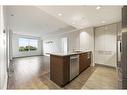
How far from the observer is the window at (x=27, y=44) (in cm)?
1102

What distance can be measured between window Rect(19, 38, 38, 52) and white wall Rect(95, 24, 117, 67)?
800cm

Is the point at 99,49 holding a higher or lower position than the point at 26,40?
lower

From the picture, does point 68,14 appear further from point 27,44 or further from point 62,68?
point 27,44

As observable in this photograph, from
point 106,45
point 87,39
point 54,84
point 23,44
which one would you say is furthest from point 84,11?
point 23,44

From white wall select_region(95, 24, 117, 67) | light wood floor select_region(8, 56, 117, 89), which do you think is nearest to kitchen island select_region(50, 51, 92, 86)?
light wood floor select_region(8, 56, 117, 89)

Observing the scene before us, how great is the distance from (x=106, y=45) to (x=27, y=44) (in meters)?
8.79

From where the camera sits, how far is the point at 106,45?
5.71 metres
